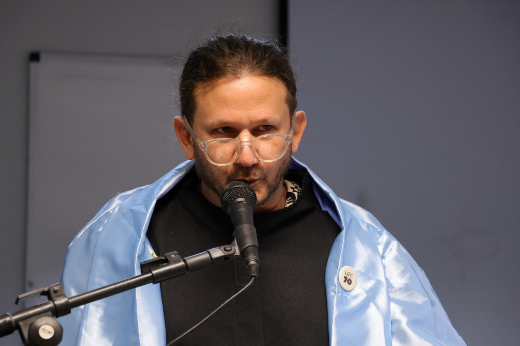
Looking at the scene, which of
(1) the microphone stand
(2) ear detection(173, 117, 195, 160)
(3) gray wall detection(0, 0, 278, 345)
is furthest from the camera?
(3) gray wall detection(0, 0, 278, 345)

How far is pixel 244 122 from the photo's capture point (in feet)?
4.80

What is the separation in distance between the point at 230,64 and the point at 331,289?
0.68 m

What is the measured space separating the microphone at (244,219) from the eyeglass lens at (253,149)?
0.19m

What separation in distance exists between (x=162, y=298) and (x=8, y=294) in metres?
1.37

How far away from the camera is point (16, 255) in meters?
2.54

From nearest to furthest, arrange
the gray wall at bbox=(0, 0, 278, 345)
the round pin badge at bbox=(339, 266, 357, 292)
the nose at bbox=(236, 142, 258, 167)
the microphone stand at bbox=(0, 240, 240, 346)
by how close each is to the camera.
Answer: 1. the microphone stand at bbox=(0, 240, 240, 346)
2. the nose at bbox=(236, 142, 258, 167)
3. the round pin badge at bbox=(339, 266, 357, 292)
4. the gray wall at bbox=(0, 0, 278, 345)

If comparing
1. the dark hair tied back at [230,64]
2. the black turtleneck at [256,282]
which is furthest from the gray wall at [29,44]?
the black turtleneck at [256,282]

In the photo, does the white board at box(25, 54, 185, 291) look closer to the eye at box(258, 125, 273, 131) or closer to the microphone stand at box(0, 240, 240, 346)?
the eye at box(258, 125, 273, 131)

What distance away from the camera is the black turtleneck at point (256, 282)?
4.86 feet

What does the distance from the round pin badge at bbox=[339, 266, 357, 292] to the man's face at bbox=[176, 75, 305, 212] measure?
0.30 meters

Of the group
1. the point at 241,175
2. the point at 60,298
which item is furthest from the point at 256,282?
the point at 60,298

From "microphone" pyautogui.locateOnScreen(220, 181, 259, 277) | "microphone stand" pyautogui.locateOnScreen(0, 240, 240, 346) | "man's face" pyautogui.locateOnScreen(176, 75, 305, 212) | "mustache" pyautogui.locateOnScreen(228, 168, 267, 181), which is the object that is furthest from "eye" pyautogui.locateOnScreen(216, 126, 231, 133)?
"microphone stand" pyautogui.locateOnScreen(0, 240, 240, 346)

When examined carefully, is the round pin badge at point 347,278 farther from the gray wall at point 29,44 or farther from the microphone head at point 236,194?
the gray wall at point 29,44

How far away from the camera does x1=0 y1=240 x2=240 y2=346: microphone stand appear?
865 millimetres
